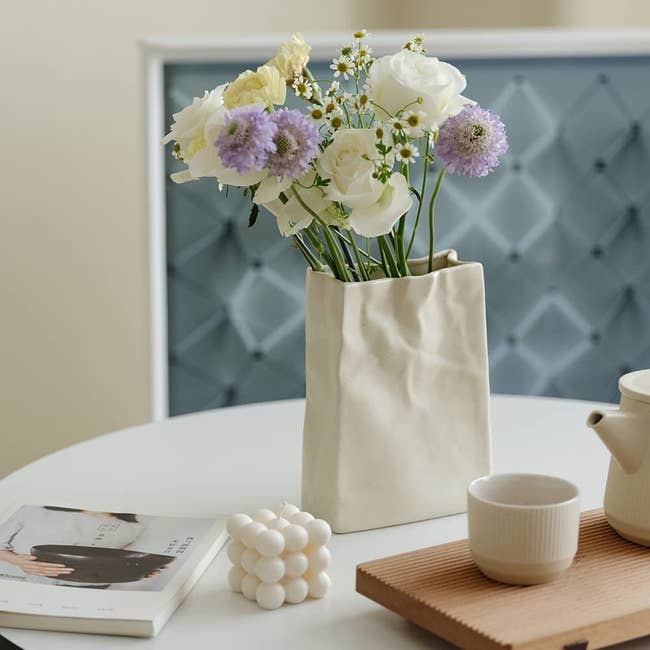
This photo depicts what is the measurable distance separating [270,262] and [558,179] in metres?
0.52

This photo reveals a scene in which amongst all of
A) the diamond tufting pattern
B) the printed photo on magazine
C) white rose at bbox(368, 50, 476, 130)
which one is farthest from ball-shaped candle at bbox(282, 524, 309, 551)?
the diamond tufting pattern

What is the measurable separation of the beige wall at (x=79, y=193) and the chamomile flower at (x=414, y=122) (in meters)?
1.35

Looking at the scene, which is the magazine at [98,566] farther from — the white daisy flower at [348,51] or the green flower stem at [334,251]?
the white daisy flower at [348,51]

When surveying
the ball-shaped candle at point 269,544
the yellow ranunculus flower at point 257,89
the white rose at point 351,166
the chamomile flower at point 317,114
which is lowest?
the ball-shaped candle at point 269,544

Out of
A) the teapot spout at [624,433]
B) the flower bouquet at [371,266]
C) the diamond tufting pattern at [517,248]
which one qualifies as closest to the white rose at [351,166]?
the flower bouquet at [371,266]

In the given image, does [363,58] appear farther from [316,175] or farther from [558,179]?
[558,179]

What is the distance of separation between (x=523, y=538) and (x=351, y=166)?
0.33m

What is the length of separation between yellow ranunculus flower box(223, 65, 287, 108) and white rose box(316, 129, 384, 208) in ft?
0.21

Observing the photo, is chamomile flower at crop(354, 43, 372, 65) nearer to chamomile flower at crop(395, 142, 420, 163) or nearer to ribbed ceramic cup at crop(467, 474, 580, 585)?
chamomile flower at crop(395, 142, 420, 163)

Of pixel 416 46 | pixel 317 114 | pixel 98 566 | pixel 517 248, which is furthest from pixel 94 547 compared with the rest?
pixel 517 248

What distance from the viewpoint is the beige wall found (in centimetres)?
223

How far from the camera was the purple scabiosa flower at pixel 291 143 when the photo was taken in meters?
0.88

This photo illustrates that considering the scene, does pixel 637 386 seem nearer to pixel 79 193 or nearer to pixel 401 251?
pixel 401 251

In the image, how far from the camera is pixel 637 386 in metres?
0.92
